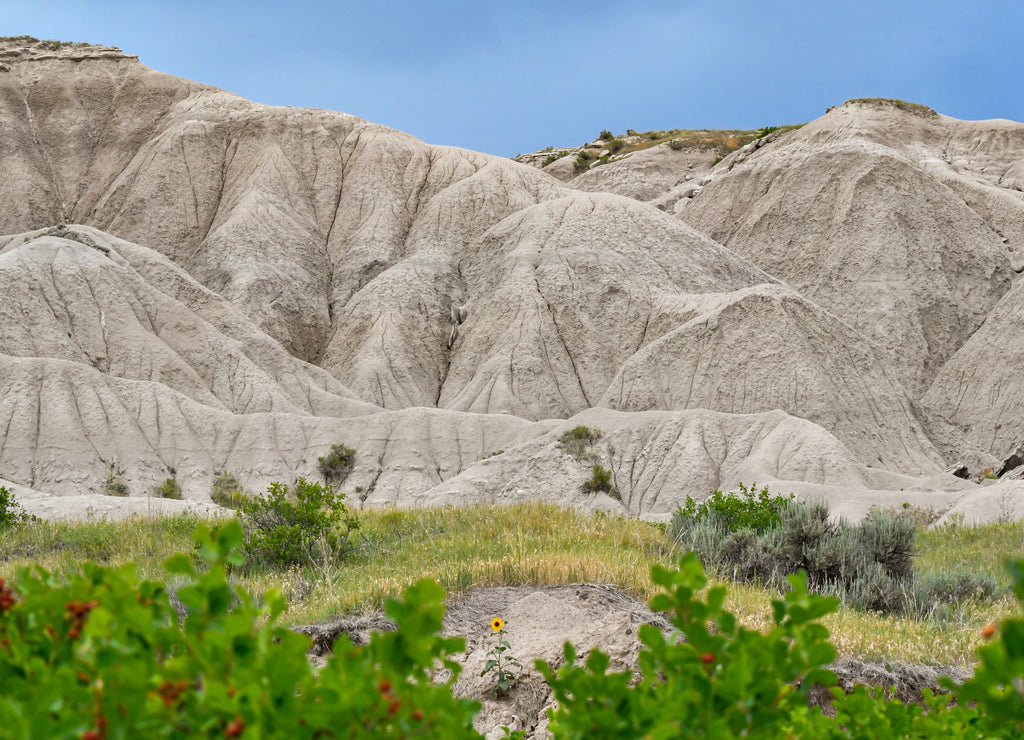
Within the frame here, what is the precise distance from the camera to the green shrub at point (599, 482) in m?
29.4

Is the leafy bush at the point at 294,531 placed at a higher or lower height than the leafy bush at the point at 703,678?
lower

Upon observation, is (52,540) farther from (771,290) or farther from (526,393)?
(771,290)

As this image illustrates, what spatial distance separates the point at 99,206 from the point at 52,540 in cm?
5008

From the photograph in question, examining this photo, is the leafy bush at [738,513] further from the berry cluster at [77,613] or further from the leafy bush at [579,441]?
the leafy bush at [579,441]

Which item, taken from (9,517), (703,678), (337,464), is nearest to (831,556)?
(703,678)

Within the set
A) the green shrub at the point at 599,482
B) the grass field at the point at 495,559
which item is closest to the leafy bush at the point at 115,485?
the green shrub at the point at 599,482

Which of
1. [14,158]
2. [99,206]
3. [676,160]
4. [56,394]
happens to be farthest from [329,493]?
[676,160]

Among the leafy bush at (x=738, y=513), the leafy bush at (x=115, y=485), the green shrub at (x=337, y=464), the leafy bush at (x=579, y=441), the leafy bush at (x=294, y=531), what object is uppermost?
the leafy bush at (x=738, y=513)

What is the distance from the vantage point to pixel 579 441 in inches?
1227

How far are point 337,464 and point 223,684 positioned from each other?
110 feet

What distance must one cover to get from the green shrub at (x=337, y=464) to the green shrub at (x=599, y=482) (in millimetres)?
10414

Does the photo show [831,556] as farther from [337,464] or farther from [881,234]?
[881,234]

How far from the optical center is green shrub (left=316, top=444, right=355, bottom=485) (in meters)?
34.2

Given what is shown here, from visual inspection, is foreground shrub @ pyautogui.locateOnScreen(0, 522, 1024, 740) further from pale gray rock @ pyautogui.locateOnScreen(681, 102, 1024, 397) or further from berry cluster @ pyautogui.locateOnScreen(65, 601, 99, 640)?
pale gray rock @ pyautogui.locateOnScreen(681, 102, 1024, 397)
